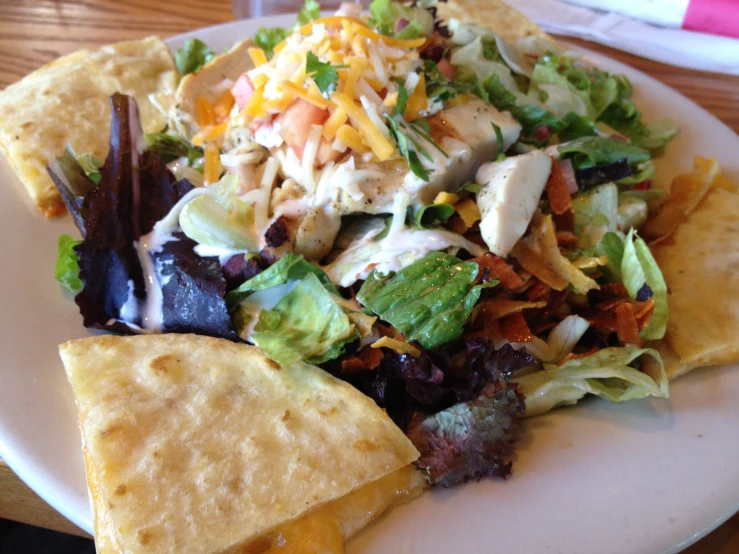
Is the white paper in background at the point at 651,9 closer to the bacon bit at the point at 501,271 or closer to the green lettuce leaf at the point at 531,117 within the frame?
the green lettuce leaf at the point at 531,117

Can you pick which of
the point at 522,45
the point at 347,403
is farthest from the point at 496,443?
the point at 522,45

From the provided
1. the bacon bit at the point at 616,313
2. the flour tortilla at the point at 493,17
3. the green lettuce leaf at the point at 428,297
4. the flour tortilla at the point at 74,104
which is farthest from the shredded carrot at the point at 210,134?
the bacon bit at the point at 616,313

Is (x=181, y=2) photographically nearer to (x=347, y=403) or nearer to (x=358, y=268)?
(x=358, y=268)

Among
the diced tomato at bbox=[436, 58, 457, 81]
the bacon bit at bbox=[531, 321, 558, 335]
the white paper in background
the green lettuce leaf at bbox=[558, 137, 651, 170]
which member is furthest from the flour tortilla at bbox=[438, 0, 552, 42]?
the bacon bit at bbox=[531, 321, 558, 335]

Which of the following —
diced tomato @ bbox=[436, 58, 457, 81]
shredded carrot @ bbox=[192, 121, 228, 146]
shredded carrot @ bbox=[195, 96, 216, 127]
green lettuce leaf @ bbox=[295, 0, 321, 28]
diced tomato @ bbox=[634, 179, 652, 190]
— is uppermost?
green lettuce leaf @ bbox=[295, 0, 321, 28]

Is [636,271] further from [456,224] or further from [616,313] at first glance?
[456,224]

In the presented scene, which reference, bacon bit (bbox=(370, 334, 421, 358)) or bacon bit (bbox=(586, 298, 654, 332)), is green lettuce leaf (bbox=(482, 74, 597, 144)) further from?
bacon bit (bbox=(370, 334, 421, 358))
